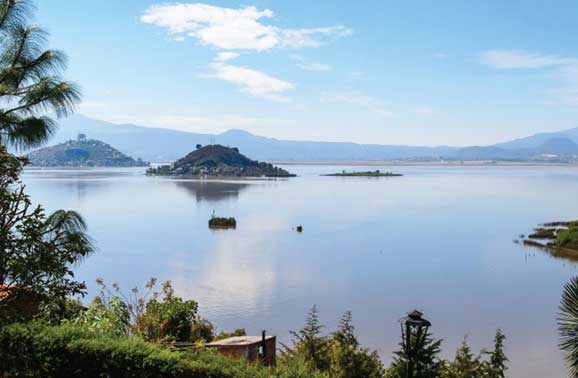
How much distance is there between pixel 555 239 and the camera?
48.1m

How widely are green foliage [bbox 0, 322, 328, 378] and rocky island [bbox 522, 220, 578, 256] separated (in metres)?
42.4

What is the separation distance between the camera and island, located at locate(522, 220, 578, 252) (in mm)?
43959

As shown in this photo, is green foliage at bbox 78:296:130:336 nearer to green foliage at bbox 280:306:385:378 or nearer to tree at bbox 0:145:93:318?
tree at bbox 0:145:93:318

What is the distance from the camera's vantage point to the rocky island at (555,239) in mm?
43906

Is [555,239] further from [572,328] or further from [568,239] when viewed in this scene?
[572,328]

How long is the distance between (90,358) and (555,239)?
1918 inches

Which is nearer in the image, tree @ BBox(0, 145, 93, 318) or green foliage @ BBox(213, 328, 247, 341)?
tree @ BBox(0, 145, 93, 318)

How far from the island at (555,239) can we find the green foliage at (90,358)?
42791 millimetres

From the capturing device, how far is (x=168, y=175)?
195 meters

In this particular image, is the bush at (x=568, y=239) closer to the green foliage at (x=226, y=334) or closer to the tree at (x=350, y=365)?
→ the green foliage at (x=226, y=334)

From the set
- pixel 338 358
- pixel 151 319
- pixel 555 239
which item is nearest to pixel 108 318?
pixel 151 319

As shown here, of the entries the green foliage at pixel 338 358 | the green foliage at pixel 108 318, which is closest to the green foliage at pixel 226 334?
the green foliage at pixel 338 358

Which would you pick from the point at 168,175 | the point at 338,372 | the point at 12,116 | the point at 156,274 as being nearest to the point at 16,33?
the point at 12,116

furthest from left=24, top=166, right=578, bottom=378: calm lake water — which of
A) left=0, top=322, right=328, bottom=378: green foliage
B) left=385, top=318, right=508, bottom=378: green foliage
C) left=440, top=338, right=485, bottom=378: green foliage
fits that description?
left=0, top=322, right=328, bottom=378: green foliage
